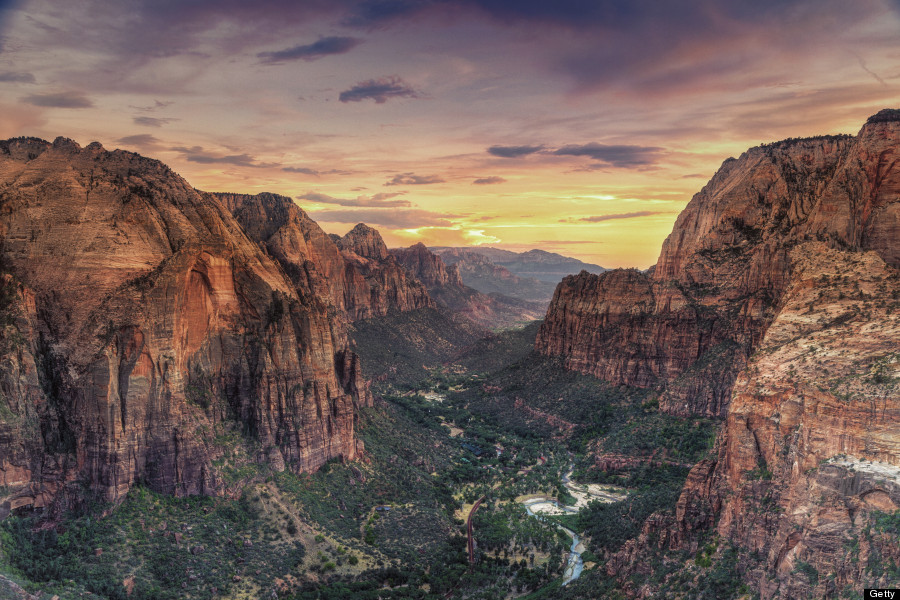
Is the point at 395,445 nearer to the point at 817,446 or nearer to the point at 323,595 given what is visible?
the point at 323,595

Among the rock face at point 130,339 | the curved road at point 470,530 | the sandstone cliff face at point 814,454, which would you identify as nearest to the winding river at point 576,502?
the curved road at point 470,530

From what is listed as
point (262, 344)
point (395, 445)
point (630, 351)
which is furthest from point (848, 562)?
point (630, 351)

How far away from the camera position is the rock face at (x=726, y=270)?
247 feet

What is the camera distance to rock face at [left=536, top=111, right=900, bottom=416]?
75188mm

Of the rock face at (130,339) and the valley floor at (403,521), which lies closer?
the valley floor at (403,521)

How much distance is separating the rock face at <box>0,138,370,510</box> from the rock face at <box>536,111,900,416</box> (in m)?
67.9

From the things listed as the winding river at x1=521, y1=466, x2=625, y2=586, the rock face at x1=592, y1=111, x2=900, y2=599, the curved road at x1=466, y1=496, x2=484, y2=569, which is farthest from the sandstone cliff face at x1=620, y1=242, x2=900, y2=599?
the winding river at x1=521, y1=466, x2=625, y2=586

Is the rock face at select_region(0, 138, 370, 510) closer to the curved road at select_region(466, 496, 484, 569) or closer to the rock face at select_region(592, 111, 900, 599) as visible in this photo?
the curved road at select_region(466, 496, 484, 569)

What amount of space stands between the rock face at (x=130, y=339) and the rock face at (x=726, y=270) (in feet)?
223

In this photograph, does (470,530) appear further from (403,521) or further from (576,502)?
(576,502)

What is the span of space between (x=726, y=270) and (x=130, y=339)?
99433mm

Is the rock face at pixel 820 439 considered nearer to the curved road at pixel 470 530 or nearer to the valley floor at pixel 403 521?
the valley floor at pixel 403 521

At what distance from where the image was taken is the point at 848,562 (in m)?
37.6

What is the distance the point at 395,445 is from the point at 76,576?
52665 millimetres
